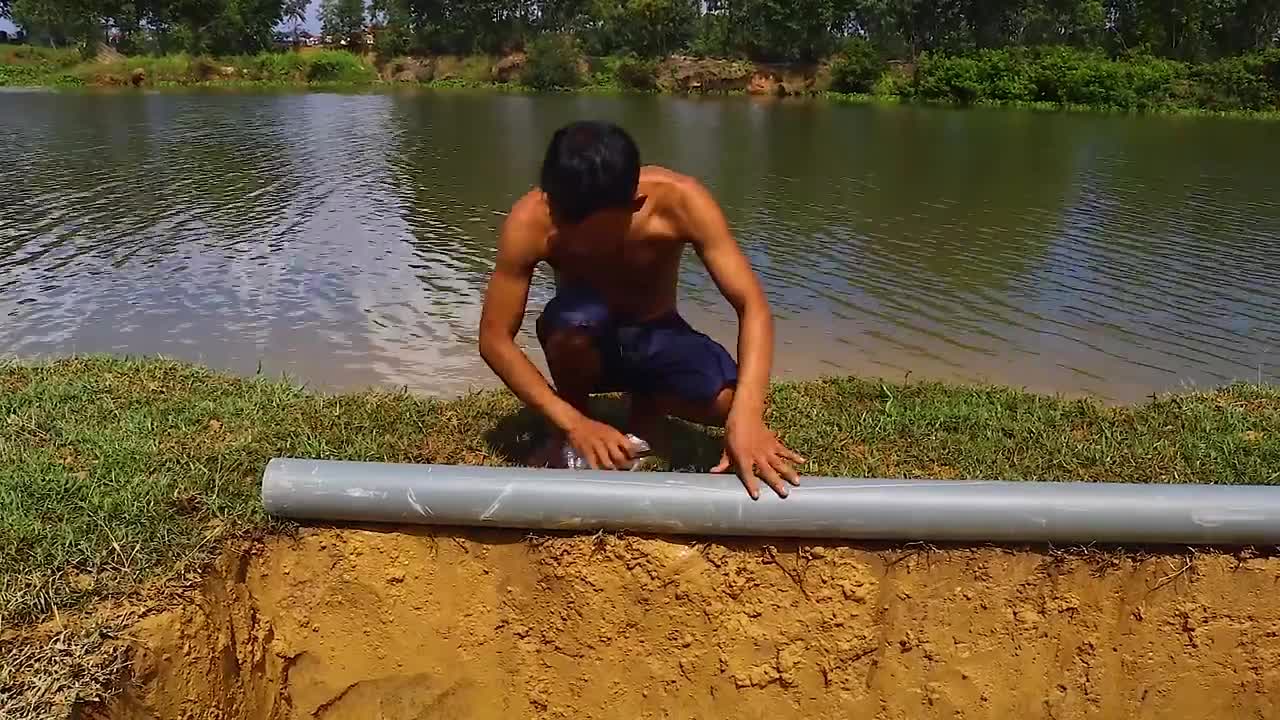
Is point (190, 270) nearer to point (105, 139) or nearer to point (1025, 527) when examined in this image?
point (1025, 527)

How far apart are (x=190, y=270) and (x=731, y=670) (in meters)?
8.24

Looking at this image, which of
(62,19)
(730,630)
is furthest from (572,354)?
(62,19)

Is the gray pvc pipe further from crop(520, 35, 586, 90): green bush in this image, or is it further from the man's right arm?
crop(520, 35, 586, 90): green bush

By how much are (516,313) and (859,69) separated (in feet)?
140

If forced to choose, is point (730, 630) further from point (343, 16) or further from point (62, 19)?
point (343, 16)

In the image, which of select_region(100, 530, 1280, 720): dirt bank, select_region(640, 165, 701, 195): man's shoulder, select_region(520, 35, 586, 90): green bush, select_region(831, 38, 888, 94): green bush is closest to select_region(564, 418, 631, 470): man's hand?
select_region(100, 530, 1280, 720): dirt bank

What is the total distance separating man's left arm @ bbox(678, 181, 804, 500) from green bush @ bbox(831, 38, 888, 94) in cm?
4249

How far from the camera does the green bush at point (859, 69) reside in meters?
43.0

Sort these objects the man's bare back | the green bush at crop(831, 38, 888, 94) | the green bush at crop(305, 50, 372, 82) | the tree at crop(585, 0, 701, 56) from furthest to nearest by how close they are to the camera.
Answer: the tree at crop(585, 0, 701, 56) → the green bush at crop(305, 50, 372, 82) → the green bush at crop(831, 38, 888, 94) → the man's bare back

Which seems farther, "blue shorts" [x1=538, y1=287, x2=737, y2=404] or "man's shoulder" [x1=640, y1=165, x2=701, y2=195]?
"blue shorts" [x1=538, y1=287, x2=737, y2=404]

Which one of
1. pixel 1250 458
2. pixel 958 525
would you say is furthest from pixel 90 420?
pixel 1250 458

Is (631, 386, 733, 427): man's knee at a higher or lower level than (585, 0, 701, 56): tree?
lower

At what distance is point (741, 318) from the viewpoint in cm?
320

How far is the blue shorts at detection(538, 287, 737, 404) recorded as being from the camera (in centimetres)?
349
